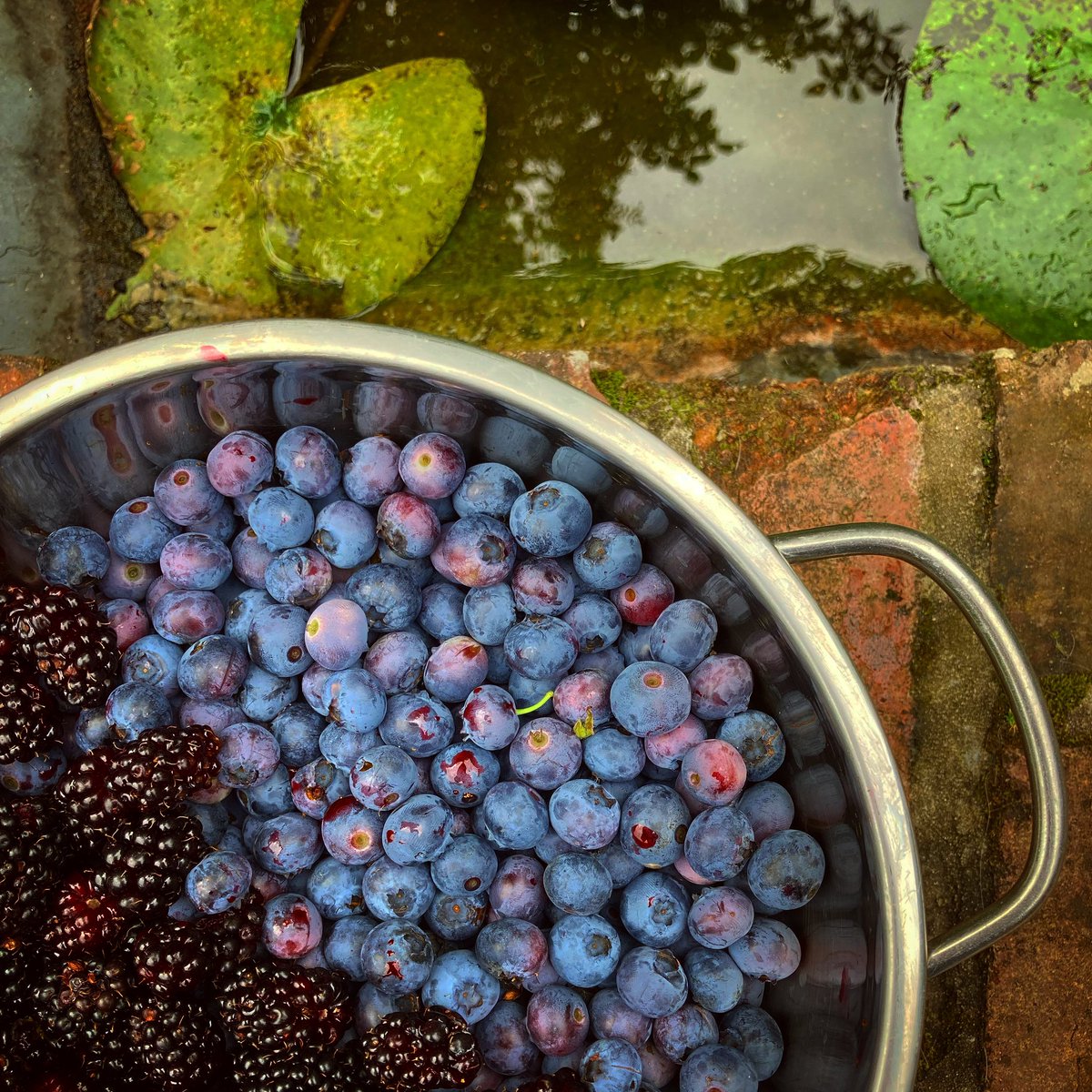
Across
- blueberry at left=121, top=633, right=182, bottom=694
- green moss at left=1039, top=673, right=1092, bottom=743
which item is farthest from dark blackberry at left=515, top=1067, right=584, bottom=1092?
green moss at left=1039, top=673, right=1092, bottom=743

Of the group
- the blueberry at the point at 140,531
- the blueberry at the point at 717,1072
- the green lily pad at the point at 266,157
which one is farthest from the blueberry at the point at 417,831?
the green lily pad at the point at 266,157

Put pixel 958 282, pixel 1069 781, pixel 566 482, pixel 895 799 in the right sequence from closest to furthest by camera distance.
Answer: pixel 895 799 → pixel 566 482 → pixel 1069 781 → pixel 958 282

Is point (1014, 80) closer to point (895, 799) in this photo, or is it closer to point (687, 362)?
point (687, 362)

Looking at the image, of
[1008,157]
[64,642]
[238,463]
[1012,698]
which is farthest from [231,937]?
[1008,157]

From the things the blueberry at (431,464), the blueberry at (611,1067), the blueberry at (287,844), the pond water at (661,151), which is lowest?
the blueberry at (611,1067)

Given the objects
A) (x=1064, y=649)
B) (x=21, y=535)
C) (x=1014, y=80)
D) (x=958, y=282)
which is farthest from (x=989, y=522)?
(x=21, y=535)

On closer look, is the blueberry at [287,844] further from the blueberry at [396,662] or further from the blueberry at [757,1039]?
the blueberry at [757,1039]
